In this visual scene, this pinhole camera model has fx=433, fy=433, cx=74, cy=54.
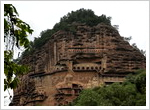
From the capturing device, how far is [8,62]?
708 centimetres

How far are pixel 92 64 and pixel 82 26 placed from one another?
12.7 feet

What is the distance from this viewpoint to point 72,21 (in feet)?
139

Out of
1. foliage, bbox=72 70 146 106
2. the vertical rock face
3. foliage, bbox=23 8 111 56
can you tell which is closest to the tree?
foliage, bbox=72 70 146 106

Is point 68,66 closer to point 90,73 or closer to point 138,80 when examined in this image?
point 90,73

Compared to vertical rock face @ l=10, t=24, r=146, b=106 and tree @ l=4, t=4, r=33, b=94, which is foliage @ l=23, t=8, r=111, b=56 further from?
tree @ l=4, t=4, r=33, b=94

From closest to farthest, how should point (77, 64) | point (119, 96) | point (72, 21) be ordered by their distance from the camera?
point (119, 96), point (77, 64), point (72, 21)

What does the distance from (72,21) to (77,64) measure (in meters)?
5.97

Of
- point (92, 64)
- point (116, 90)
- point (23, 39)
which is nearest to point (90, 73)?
point (92, 64)

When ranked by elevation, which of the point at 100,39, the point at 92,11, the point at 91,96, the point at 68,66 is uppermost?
the point at 92,11

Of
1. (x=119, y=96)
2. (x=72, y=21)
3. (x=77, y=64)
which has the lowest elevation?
(x=119, y=96)

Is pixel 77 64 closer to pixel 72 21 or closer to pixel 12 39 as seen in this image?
pixel 72 21

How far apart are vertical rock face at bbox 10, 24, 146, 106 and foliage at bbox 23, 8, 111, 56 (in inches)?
63.8

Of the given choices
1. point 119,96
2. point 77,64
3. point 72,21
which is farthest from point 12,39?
point 72,21

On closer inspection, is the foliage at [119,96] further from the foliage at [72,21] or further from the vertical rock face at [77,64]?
the foliage at [72,21]
